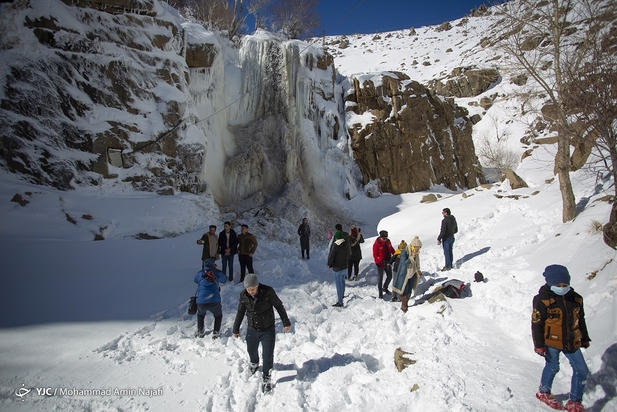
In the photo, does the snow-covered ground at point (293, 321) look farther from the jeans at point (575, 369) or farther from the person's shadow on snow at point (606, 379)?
the jeans at point (575, 369)

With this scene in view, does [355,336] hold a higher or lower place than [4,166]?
lower

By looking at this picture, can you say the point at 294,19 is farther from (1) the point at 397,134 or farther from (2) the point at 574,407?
(2) the point at 574,407

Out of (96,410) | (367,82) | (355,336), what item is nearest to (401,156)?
(367,82)

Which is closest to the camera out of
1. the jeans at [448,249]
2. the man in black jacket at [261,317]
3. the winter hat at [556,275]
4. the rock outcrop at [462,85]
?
the winter hat at [556,275]

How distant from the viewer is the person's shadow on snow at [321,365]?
12.8 feet

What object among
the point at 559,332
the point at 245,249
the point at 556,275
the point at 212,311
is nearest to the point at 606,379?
the point at 559,332

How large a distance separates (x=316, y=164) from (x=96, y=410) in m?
17.2

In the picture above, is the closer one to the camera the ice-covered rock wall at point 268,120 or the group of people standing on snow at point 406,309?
the group of people standing on snow at point 406,309

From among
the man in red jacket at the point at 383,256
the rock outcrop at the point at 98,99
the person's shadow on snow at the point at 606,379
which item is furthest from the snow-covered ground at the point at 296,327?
the rock outcrop at the point at 98,99

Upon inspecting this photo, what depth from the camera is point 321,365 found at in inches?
163

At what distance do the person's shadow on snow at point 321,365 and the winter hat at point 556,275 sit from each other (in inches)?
83.7

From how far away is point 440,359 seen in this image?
13.0 ft

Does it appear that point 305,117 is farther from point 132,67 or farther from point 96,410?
point 96,410

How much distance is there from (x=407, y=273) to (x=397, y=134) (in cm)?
1824
